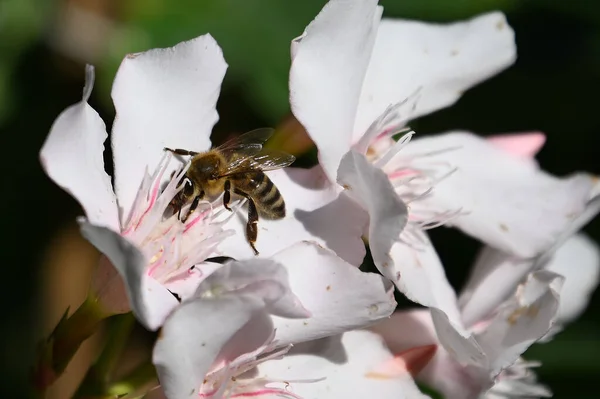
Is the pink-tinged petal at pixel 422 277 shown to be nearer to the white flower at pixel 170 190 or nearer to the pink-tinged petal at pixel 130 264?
the white flower at pixel 170 190

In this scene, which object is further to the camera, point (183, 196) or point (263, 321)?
point (183, 196)

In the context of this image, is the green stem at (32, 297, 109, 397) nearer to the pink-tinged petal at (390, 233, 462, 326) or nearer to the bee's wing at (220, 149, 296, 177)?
the bee's wing at (220, 149, 296, 177)

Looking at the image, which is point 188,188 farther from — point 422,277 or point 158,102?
point 422,277

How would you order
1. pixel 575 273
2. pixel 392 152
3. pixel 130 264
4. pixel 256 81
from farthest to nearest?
1. pixel 256 81
2. pixel 575 273
3. pixel 392 152
4. pixel 130 264

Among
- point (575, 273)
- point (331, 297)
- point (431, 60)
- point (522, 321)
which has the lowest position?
point (575, 273)

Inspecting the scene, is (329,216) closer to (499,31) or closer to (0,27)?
(499,31)

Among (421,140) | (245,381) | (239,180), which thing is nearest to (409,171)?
(421,140)

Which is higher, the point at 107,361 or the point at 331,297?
the point at 331,297

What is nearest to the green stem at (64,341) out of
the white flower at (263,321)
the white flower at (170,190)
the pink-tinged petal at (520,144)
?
the white flower at (170,190)
